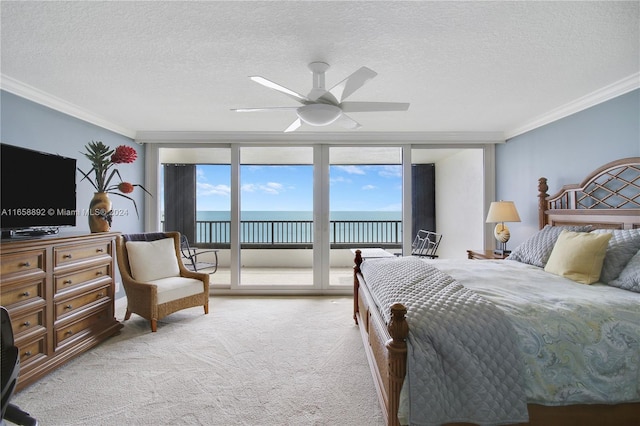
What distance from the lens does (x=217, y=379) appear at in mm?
2264

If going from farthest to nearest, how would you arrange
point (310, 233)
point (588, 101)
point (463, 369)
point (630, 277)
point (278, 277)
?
1. point (310, 233)
2. point (278, 277)
3. point (588, 101)
4. point (630, 277)
5. point (463, 369)

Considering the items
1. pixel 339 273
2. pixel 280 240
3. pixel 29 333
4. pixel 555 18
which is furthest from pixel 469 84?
pixel 280 240

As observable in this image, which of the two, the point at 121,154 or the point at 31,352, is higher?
the point at 121,154

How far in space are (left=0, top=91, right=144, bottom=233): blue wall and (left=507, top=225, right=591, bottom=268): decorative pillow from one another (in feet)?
14.3

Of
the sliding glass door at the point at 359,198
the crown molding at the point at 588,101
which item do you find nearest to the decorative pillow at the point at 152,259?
the sliding glass door at the point at 359,198

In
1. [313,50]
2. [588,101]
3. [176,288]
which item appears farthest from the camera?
[176,288]

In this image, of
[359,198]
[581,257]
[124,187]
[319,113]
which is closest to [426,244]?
[359,198]

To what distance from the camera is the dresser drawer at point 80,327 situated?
246cm

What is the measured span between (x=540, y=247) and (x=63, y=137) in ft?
16.3

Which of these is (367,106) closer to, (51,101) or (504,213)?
(504,213)

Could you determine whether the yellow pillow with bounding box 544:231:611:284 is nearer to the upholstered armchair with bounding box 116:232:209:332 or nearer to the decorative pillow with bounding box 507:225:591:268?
the decorative pillow with bounding box 507:225:591:268

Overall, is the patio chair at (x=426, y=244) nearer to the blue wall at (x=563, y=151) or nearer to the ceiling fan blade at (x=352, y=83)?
the blue wall at (x=563, y=151)

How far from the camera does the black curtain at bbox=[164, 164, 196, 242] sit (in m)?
4.81

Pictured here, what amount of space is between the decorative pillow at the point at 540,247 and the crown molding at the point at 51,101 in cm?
489
